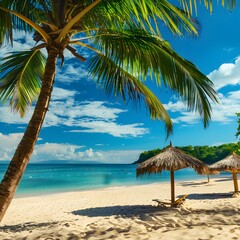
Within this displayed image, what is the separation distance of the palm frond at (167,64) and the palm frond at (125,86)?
550 mm

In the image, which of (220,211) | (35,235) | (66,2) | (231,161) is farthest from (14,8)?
(231,161)

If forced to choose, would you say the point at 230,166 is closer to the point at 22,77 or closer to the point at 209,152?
the point at 22,77

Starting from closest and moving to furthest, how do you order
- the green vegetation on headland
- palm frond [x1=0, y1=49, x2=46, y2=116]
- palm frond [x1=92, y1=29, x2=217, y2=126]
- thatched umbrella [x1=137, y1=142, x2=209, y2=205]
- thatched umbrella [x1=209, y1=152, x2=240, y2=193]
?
palm frond [x1=92, y1=29, x2=217, y2=126]
palm frond [x1=0, y1=49, x2=46, y2=116]
thatched umbrella [x1=137, y1=142, x2=209, y2=205]
thatched umbrella [x1=209, y1=152, x2=240, y2=193]
the green vegetation on headland

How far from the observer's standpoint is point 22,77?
18.5 feet

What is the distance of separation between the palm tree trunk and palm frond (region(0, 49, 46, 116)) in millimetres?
1454

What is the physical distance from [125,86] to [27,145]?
248cm

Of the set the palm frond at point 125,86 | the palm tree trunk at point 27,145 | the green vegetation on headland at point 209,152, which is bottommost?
the palm tree trunk at point 27,145

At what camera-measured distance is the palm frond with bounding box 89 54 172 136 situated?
5344 mm

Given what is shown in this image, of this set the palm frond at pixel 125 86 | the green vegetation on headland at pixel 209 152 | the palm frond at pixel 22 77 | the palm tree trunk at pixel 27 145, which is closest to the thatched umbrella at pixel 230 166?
the palm frond at pixel 125 86

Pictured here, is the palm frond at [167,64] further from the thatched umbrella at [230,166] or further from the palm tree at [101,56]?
the thatched umbrella at [230,166]

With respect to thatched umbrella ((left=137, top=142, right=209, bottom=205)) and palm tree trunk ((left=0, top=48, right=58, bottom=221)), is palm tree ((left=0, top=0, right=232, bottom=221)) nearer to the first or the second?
palm tree trunk ((left=0, top=48, right=58, bottom=221))

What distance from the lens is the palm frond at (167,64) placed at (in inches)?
169

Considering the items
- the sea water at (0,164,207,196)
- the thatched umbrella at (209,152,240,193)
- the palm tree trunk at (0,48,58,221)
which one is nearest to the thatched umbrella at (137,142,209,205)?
the sea water at (0,164,207,196)

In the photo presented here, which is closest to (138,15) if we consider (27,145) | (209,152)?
(27,145)
